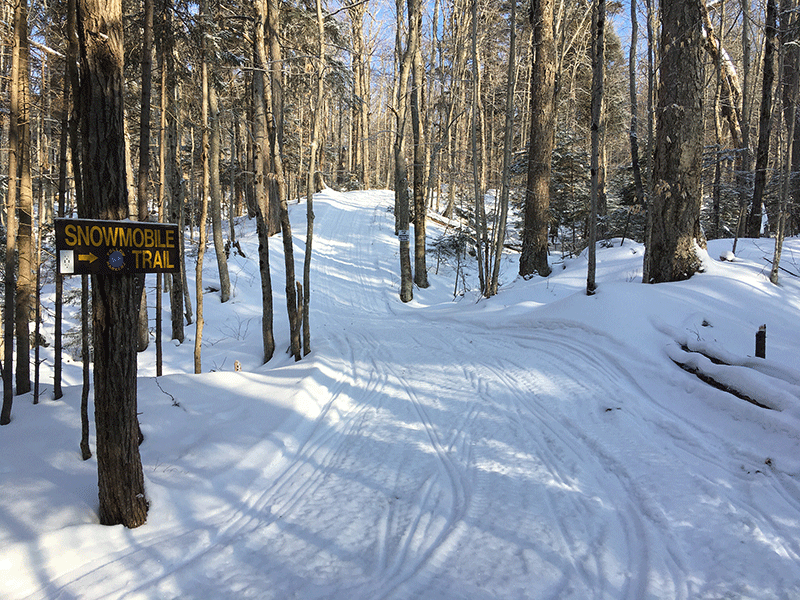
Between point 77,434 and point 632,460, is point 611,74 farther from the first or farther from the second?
point 77,434

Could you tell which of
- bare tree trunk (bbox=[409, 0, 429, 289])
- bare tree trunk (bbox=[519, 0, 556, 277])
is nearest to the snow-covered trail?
bare tree trunk (bbox=[519, 0, 556, 277])

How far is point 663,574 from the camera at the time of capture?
2.64 m

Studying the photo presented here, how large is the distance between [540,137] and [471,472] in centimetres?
1084

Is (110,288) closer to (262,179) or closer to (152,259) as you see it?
(152,259)

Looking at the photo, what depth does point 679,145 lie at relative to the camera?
7.53 m

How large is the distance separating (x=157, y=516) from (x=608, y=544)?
10.9 ft

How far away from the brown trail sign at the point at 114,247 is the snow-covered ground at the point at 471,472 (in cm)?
186

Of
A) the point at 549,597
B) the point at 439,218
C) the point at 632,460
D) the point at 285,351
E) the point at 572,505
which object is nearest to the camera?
the point at 549,597

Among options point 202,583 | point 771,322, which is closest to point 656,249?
point 771,322

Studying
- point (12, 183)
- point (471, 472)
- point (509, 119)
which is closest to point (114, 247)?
point (471, 472)

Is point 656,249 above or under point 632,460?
above

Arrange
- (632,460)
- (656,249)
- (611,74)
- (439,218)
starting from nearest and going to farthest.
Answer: (632,460), (656,249), (611,74), (439,218)

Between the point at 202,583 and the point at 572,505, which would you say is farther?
the point at 572,505

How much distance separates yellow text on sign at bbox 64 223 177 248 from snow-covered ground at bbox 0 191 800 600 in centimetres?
202
